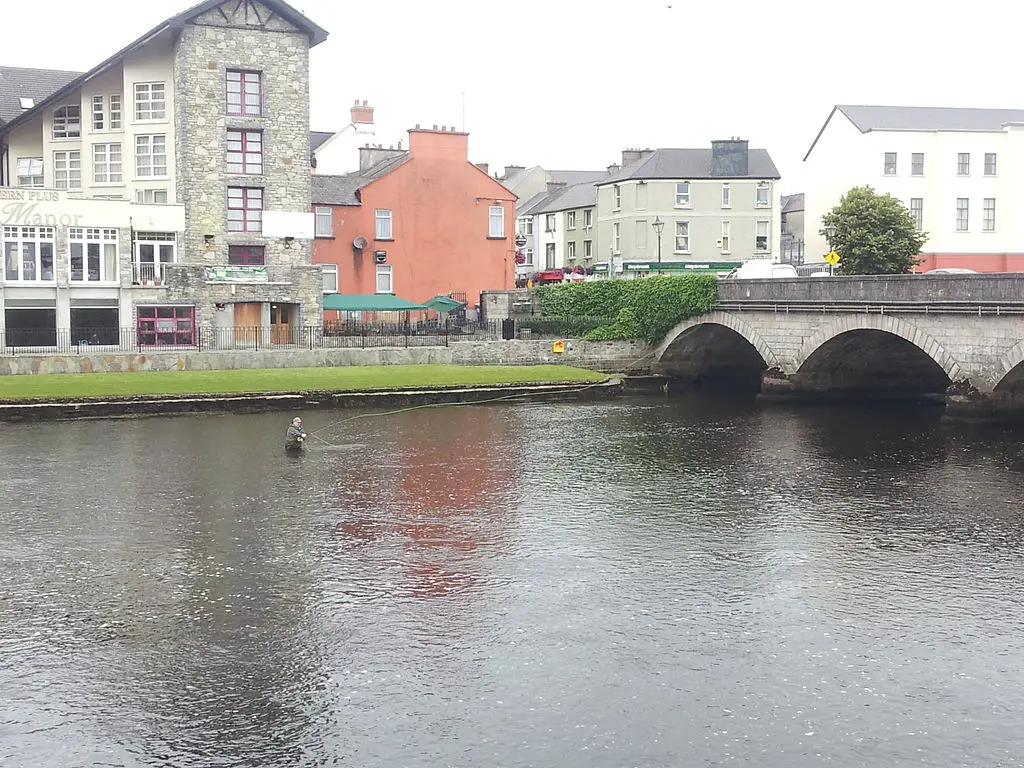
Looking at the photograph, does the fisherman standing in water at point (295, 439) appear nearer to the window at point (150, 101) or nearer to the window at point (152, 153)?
the window at point (152, 153)

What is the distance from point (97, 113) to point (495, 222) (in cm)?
2528

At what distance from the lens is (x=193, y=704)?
17.8 meters

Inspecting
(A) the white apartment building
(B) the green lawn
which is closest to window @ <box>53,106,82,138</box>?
(B) the green lawn

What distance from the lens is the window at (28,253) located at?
2354 inches

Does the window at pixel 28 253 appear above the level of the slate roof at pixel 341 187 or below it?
below

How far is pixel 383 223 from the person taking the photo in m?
75.2

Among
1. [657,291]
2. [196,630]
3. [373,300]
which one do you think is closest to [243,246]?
[373,300]

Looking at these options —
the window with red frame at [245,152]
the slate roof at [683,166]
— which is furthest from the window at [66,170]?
the slate roof at [683,166]

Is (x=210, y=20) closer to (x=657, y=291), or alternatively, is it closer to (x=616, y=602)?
(x=657, y=291)

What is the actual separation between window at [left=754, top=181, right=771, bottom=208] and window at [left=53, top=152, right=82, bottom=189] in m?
49.2

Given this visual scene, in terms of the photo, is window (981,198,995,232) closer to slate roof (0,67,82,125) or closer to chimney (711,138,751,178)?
chimney (711,138,751,178)

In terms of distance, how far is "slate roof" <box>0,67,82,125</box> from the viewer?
250 feet

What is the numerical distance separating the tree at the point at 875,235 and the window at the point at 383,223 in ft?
95.0

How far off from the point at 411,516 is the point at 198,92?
40.9 m
